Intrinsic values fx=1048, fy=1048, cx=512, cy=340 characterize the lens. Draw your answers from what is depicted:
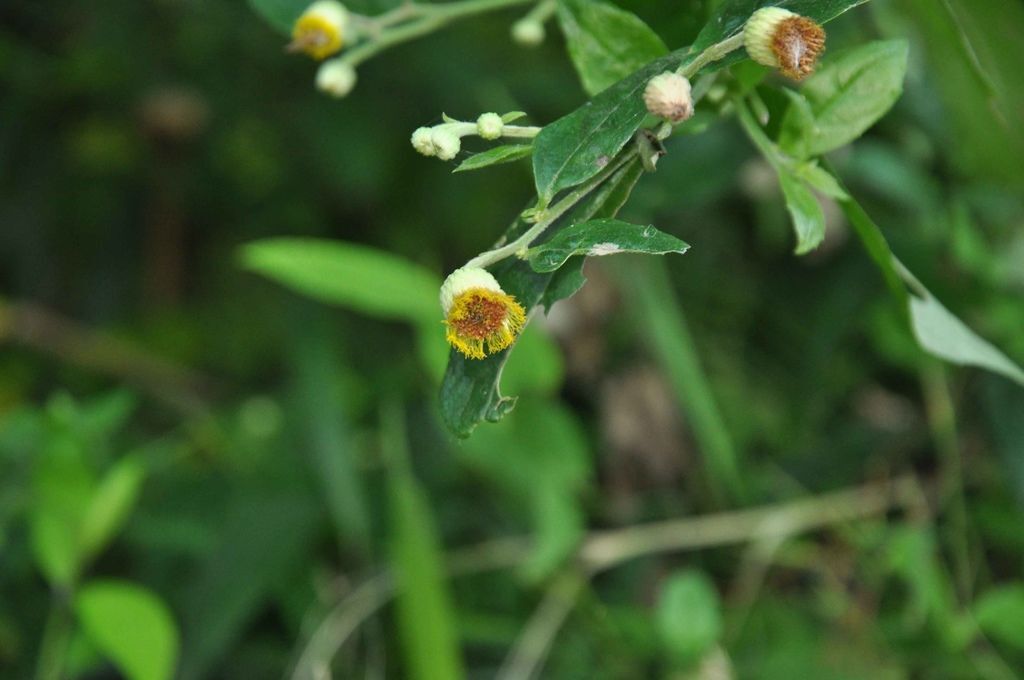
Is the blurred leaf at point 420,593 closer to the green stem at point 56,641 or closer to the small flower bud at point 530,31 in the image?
the green stem at point 56,641

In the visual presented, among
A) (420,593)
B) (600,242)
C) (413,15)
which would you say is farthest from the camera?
(420,593)

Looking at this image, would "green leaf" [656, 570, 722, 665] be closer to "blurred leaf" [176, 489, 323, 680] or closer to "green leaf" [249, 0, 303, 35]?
"blurred leaf" [176, 489, 323, 680]

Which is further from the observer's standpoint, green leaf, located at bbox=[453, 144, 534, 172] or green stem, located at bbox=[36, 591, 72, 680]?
green stem, located at bbox=[36, 591, 72, 680]

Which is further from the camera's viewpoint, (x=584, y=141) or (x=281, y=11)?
(x=281, y=11)

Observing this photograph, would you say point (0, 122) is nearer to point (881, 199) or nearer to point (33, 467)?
point (33, 467)

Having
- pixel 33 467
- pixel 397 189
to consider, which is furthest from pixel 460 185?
pixel 33 467

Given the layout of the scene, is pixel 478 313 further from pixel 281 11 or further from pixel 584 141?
pixel 281 11

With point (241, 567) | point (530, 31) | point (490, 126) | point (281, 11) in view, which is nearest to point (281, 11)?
Answer: point (281, 11)

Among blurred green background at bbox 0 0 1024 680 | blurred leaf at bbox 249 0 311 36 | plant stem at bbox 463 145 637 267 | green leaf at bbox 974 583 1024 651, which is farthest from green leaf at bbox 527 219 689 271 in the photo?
green leaf at bbox 974 583 1024 651
